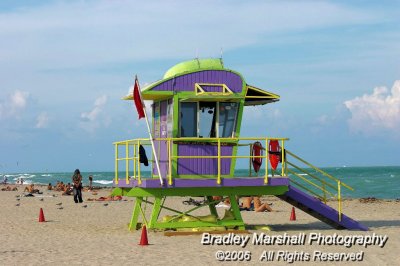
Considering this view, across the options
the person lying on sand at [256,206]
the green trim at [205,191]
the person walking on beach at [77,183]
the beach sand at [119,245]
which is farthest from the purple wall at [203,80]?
the person walking on beach at [77,183]

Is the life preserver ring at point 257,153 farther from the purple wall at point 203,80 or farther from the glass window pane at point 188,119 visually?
the glass window pane at point 188,119

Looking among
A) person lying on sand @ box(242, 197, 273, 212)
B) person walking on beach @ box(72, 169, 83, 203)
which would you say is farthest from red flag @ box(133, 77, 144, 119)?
person walking on beach @ box(72, 169, 83, 203)

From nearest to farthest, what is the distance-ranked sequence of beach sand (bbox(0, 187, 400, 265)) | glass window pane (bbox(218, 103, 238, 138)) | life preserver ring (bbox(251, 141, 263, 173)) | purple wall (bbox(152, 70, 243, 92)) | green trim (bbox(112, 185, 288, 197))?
beach sand (bbox(0, 187, 400, 265)) → green trim (bbox(112, 185, 288, 197)) → purple wall (bbox(152, 70, 243, 92)) → glass window pane (bbox(218, 103, 238, 138)) → life preserver ring (bbox(251, 141, 263, 173))

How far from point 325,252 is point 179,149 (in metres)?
6.00

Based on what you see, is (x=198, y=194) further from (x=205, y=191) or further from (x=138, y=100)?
(x=138, y=100)

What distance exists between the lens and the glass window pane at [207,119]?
22.9 metres

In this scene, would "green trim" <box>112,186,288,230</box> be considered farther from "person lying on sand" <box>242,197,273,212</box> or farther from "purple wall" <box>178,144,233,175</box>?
"person lying on sand" <box>242,197,273,212</box>

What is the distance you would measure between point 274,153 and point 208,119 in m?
2.38

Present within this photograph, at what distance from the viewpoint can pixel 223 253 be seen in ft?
60.6

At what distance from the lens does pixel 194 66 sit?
2327 centimetres

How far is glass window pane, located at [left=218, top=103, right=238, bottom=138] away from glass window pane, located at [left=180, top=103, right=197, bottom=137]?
0.85 meters

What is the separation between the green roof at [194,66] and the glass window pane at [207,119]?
1.17 meters

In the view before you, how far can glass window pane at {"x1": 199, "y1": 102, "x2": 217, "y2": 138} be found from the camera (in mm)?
22938

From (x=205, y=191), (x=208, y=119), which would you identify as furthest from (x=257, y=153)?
(x=205, y=191)
